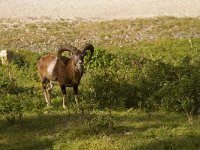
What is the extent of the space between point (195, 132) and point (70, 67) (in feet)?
19.6

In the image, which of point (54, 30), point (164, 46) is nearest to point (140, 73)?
point (164, 46)

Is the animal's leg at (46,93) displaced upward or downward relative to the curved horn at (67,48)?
downward

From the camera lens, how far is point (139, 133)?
1784 centimetres

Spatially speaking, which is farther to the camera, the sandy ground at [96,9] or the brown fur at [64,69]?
the sandy ground at [96,9]

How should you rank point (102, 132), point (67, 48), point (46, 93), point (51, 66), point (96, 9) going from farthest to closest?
point (96, 9)
point (46, 93)
point (51, 66)
point (67, 48)
point (102, 132)

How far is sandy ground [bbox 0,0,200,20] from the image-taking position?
182 ft

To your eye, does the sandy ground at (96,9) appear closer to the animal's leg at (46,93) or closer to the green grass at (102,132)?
the animal's leg at (46,93)

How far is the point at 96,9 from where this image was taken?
5928 cm

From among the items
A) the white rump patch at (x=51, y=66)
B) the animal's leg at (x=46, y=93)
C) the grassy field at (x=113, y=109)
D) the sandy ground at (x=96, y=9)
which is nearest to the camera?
the grassy field at (x=113, y=109)

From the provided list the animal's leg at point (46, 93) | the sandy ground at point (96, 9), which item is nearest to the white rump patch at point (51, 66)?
the animal's leg at point (46, 93)

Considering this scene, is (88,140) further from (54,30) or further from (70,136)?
(54,30)

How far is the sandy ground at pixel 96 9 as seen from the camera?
182 ft

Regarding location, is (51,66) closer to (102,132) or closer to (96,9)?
(102,132)

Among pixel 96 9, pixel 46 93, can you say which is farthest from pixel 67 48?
pixel 96 9
